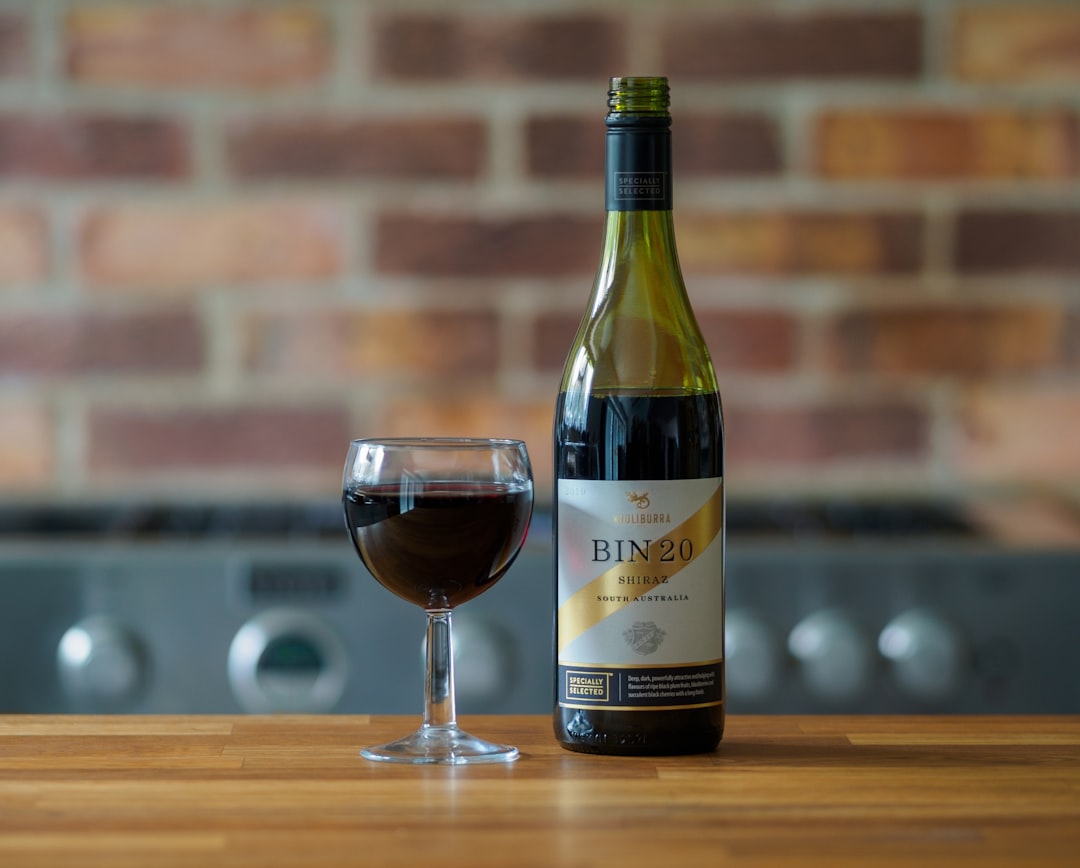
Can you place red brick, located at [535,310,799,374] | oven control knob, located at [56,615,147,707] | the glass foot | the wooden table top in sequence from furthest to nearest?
red brick, located at [535,310,799,374]
oven control knob, located at [56,615,147,707]
the glass foot
the wooden table top

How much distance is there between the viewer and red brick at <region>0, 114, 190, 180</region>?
1.77m

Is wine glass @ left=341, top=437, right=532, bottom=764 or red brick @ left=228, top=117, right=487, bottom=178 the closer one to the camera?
wine glass @ left=341, top=437, right=532, bottom=764

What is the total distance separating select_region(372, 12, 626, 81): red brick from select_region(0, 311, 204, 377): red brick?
1.17 feet

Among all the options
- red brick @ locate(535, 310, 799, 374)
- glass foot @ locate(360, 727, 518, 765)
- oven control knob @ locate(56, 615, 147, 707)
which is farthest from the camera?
red brick @ locate(535, 310, 799, 374)

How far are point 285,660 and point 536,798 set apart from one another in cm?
75

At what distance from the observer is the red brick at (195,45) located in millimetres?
1771

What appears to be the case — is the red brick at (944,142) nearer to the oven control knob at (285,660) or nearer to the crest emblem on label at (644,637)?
the oven control knob at (285,660)

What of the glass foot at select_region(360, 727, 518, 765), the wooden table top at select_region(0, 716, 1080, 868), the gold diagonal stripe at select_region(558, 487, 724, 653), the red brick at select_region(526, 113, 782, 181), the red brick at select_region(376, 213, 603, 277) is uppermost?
the red brick at select_region(526, 113, 782, 181)

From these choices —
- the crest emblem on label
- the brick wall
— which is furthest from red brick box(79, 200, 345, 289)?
the crest emblem on label

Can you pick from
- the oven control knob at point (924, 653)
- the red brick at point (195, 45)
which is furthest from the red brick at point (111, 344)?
the oven control knob at point (924, 653)

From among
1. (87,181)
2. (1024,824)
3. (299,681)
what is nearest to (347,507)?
(1024,824)

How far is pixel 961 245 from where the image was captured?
1.78 metres

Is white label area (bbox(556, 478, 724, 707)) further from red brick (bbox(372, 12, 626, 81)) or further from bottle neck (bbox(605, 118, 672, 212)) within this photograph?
red brick (bbox(372, 12, 626, 81))

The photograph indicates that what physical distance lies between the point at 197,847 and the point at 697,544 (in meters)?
0.28
